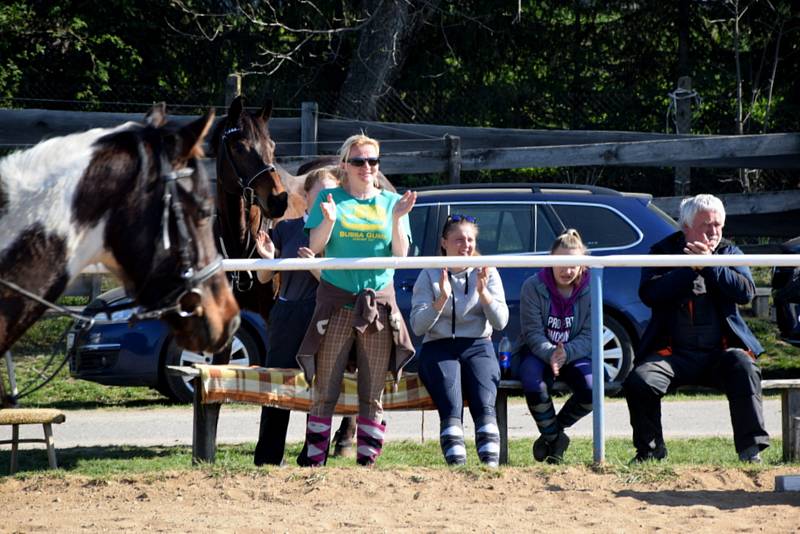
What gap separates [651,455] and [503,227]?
360cm

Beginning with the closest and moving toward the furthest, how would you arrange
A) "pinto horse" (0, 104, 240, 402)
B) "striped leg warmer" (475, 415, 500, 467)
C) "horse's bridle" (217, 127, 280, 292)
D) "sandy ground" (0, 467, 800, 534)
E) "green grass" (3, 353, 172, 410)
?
"pinto horse" (0, 104, 240, 402) < "sandy ground" (0, 467, 800, 534) < "striped leg warmer" (475, 415, 500, 467) < "horse's bridle" (217, 127, 280, 292) < "green grass" (3, 353, 172, 410)

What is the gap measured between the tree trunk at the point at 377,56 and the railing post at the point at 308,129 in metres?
2.61

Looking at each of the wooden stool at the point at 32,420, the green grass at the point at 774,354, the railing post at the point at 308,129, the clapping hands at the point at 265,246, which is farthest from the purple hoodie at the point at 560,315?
the railing post at the point at 308,129

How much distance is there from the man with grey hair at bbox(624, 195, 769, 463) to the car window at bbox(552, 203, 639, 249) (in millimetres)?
2956

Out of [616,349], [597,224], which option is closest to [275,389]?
[616,349]

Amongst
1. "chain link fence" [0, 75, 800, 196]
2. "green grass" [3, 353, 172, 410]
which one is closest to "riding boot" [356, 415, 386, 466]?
"green grass" [3, 353, 172, 410]

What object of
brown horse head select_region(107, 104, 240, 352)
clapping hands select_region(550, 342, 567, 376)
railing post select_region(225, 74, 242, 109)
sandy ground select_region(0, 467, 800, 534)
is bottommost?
sandy ground select_region(0, 467, 800, 534)

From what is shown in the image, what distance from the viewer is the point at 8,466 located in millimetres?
7895

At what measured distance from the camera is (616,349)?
32.8ft

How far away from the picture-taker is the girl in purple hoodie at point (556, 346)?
7137 mm

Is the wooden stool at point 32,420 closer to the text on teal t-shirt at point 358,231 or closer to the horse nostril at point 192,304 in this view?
the text on teal t-shirt at point 358,231

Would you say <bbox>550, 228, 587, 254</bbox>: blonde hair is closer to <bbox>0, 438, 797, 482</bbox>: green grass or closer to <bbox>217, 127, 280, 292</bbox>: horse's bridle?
<bbox>0, 438, 797, 482</bbox>: green grass

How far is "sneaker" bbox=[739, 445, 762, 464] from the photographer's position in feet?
22.7

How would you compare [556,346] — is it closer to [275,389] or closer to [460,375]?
[460,375]
